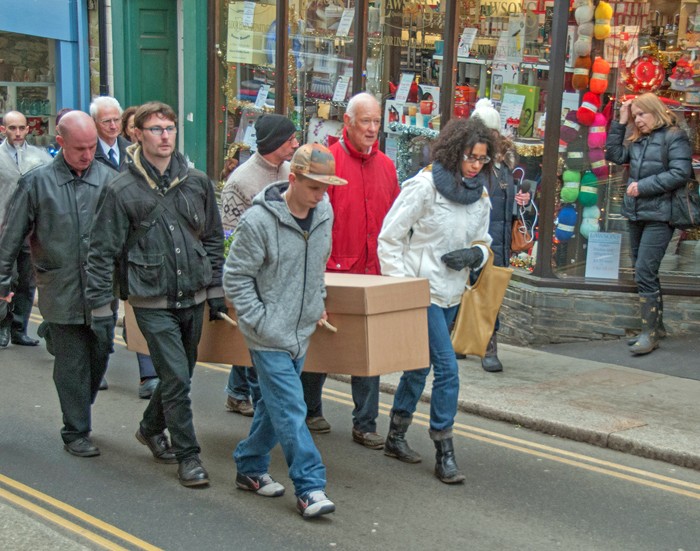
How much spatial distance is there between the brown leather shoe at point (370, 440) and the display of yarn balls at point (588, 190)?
13.3ft

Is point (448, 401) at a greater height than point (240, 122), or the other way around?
point (240, 122)

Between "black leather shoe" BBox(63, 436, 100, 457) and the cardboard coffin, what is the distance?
5.15 ft

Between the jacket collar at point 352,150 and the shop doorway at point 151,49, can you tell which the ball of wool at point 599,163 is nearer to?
the jacket collar at point 352,150

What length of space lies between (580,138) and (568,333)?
5.87ft

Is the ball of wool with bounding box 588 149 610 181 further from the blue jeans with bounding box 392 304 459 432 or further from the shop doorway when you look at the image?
the shop doorway

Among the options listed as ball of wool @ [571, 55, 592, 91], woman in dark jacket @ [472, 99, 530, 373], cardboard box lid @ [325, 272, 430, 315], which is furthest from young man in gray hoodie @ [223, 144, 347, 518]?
ball of wool @ [571, 55, 592, 91]

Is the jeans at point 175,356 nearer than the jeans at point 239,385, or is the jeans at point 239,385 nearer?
the jeans at point 175,356

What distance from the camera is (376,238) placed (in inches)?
271

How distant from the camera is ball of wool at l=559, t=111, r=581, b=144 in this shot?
32.6 ft

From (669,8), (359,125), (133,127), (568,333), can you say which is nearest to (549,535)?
(359,125)

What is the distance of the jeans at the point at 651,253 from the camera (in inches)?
364

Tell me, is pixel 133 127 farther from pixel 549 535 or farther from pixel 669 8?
pixel 669 8

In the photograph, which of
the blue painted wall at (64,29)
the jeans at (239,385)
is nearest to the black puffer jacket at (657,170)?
the jeans at (239,385)

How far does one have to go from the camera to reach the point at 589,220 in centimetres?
1004
